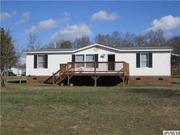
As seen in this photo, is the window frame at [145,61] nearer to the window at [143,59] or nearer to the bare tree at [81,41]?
the window at [143,59]

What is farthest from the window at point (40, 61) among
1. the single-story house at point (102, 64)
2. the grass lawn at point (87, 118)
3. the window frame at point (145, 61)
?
the grass lawn at point (87, 118)

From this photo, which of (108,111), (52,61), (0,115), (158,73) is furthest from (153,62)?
(0,115)

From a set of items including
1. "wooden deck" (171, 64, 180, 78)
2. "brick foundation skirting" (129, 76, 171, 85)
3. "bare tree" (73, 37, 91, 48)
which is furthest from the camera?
"bare tree" (73, 37, 91, 48)

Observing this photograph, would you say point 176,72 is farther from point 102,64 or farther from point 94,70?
point 94,70

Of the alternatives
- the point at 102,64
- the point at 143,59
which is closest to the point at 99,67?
the point at 102,64

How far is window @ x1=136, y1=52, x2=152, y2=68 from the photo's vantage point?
33844mm

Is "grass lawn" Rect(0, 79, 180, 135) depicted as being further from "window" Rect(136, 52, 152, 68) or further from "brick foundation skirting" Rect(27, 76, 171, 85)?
"window" Rect(136, 52, 152, 68)

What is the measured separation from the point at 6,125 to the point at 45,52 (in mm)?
27099

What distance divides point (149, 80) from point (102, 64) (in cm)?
442

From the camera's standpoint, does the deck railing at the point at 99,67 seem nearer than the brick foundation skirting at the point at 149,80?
Yes

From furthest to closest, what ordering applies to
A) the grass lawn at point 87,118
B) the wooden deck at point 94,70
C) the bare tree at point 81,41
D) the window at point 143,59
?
the bare tree at point 81,41
the window at point 143,59
the wooden deck at point 94,70
the grass lawn at point 87,118

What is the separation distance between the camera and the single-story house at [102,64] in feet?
107

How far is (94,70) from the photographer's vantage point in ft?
106

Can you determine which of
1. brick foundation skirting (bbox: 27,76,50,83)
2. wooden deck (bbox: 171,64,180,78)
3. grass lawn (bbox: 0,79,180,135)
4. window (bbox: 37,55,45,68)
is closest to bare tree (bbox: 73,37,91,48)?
wooden deck (bbox: 171,64,180,78)
